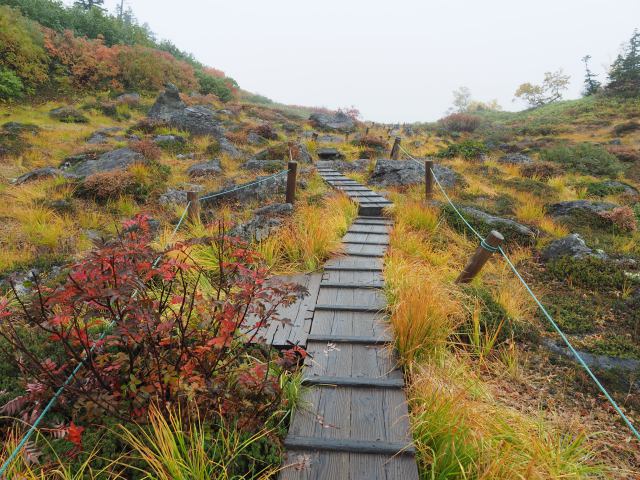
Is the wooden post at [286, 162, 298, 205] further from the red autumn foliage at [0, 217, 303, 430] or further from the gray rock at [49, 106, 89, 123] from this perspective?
the gray rock at [49, 106, 89, 123]

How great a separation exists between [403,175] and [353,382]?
8568 mm

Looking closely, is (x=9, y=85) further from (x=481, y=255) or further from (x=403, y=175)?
(x=481, y=255)

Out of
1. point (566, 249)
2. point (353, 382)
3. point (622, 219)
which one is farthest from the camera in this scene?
point (622, 219)

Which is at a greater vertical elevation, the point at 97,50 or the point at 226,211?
the point at 97,50

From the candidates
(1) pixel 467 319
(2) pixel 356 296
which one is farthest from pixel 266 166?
(1) pixel 467 319

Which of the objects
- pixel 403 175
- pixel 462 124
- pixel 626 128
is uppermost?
pixel 462 124

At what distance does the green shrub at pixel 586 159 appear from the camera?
46.9 ft

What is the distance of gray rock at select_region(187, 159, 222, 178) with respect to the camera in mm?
10336

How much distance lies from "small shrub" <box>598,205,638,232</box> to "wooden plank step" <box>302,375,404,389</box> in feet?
25.4

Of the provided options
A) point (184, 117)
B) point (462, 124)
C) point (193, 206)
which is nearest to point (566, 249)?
point (193, 206)

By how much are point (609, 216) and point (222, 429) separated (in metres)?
9.23

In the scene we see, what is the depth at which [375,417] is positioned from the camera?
2473 mm

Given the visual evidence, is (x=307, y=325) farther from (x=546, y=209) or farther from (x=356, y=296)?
(x=546, y=209)

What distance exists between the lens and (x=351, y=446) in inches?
87.5
